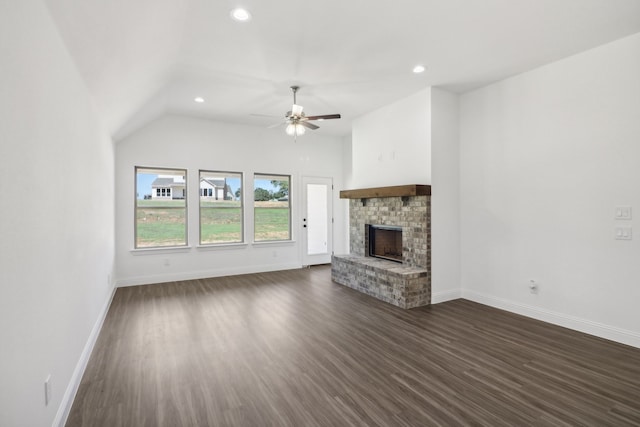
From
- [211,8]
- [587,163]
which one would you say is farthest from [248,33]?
[587,163]

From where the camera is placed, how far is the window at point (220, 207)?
6172mm

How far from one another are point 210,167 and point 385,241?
361cm

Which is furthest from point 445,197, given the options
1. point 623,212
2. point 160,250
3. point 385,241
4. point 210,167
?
point 160,250

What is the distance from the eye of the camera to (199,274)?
19.8 feet

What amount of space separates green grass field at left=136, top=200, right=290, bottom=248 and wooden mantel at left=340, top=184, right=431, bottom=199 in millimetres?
2017

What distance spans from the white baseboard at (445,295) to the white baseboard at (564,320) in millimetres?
164

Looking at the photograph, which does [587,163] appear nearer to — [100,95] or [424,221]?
[424,221]

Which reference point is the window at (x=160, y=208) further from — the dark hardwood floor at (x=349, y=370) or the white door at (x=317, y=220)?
the white door at (x=317, y=220)

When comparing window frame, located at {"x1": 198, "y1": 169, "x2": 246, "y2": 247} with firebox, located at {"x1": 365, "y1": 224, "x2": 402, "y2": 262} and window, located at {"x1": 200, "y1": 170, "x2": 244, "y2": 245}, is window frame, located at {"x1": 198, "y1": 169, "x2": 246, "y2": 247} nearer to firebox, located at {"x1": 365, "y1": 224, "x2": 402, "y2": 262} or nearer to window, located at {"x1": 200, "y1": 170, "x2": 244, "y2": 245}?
window, located at {"x1": 200, "y1": 170, "x2": 244, "y2": 245}

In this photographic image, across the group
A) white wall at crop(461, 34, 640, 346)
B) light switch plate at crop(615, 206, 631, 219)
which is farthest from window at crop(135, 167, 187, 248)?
light switch plate at crop(615, 206, 631, 219)

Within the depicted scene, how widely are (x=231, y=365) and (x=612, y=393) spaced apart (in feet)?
9.60

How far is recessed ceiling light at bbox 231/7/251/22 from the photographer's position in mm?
2666

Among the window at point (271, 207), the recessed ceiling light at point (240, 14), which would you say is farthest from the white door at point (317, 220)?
the recessed ceiling light at point (240, 14)

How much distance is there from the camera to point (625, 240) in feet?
10.3
